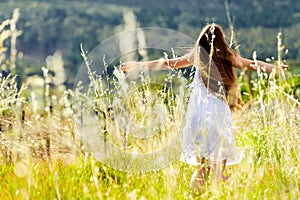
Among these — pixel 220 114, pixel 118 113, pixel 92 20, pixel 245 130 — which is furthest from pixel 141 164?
pixel 92 20

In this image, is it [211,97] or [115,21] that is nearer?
[211,97]

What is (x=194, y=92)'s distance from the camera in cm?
386

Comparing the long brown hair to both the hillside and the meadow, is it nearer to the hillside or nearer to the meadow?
the meadow

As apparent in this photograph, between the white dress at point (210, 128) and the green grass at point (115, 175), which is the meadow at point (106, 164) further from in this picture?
the white dress at point (210, 128)

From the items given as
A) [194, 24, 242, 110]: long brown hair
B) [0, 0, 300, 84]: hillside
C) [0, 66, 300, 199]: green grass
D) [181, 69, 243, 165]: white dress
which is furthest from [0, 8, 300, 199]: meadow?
[0, 0, 300, 84]: hillside

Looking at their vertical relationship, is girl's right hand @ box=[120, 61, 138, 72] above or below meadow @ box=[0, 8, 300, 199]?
above

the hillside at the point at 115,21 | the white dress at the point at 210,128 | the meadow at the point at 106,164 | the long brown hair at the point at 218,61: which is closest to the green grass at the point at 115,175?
the meadow at the point at 106,164

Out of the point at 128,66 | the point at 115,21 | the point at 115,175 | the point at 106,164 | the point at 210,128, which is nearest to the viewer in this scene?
the point at 115,175

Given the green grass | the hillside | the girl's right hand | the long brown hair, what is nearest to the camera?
the green grass

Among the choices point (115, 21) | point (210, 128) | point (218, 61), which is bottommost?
point (210, 128)

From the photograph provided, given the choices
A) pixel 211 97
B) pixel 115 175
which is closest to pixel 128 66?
→ pixel 211 97

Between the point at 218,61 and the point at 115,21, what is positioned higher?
the point at 115,21

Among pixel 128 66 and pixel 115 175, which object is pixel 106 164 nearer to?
pixel 115 175

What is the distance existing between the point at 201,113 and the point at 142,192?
105 cm
